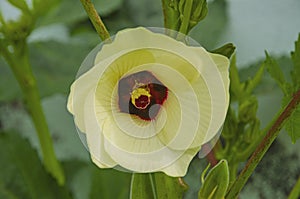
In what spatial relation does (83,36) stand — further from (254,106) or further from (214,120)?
(214,120)

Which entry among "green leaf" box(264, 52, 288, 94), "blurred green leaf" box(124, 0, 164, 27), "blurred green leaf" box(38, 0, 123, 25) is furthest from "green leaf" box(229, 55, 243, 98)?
"blurred green leaf" box(124, 0, 164, 27)

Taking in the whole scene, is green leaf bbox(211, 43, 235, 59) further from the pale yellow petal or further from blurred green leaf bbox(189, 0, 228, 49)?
blurred green leaf bbox(189, 0, 228, 49)

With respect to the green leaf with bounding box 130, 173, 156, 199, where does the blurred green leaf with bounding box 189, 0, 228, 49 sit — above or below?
below

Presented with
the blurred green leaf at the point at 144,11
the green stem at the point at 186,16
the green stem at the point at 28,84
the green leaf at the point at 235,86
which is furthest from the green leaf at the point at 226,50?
the blurred green leaf at the point at 144,11

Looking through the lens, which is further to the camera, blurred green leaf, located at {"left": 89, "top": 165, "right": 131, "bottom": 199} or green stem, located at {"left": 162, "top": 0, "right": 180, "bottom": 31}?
blurred green leaf, located at {"left": 89, "top": 165, "right": 131, "bottom": 199}

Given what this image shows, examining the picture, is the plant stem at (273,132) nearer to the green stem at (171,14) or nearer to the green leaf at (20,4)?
the green stem at (171,14)

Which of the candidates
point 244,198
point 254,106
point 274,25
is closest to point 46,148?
point 254,106

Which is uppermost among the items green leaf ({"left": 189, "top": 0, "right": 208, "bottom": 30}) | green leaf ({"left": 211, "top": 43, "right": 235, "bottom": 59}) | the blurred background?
green leaf ({"left": 189, "top": 0, "right": 208, "bottom": 30})

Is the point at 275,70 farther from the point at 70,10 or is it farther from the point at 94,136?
the point at 70,10
